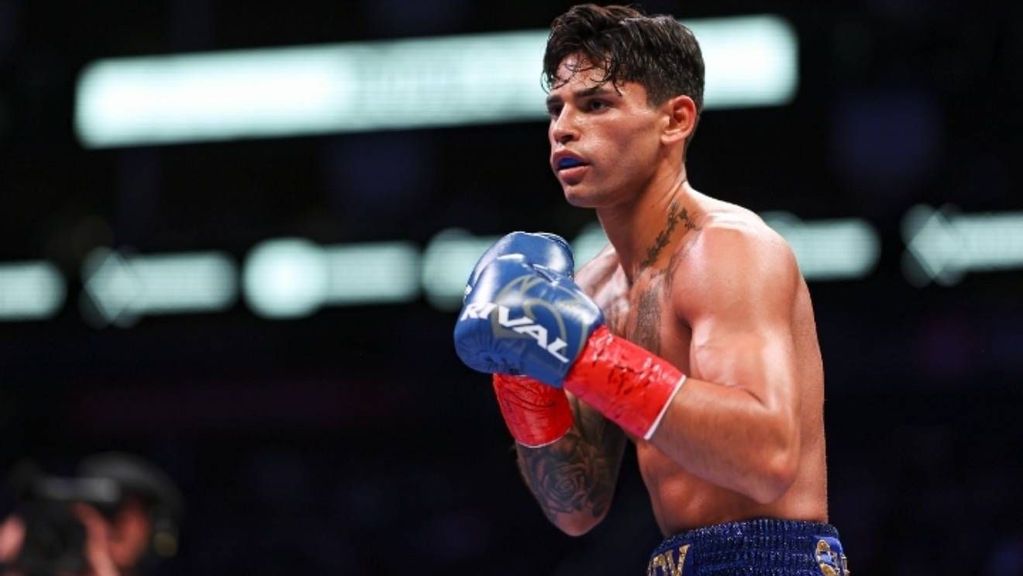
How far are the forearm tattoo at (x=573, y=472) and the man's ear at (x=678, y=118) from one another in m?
0.60

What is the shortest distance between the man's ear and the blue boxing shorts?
73cm

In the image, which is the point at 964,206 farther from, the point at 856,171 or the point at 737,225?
the point at 737,225

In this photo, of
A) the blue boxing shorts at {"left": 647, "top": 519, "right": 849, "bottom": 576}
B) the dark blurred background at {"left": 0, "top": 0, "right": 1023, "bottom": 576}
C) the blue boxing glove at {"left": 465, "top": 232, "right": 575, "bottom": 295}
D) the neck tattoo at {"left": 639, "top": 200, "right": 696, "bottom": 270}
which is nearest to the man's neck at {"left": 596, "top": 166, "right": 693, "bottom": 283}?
the neck tattoo at {"left": 639, "top": 200, "right": 696, "bottom": 270}

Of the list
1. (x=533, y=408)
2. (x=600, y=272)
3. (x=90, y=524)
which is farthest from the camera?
(x=90, y=524)

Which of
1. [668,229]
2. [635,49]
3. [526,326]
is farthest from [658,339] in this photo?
[635,49]

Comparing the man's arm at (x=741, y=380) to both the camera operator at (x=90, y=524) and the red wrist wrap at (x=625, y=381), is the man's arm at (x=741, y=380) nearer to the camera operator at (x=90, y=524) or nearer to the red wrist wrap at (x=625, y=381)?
the red wrist wrap at (x=625, y=381)

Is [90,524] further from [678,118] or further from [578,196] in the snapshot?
[678,118]

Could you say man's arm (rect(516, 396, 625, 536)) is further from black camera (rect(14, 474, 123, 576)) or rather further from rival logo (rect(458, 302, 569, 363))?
black camera (rect(14, 474, 123, 576))

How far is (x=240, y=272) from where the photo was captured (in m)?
7.65

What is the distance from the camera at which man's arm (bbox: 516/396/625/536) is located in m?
2.75

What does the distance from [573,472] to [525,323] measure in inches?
22.1

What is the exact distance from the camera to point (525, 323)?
2299 millimetres

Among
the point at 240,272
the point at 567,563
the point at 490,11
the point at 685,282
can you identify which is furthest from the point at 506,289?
the point at 567,563

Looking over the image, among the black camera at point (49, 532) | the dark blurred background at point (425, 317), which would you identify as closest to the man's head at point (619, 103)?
the black camera at point (49, 532)
